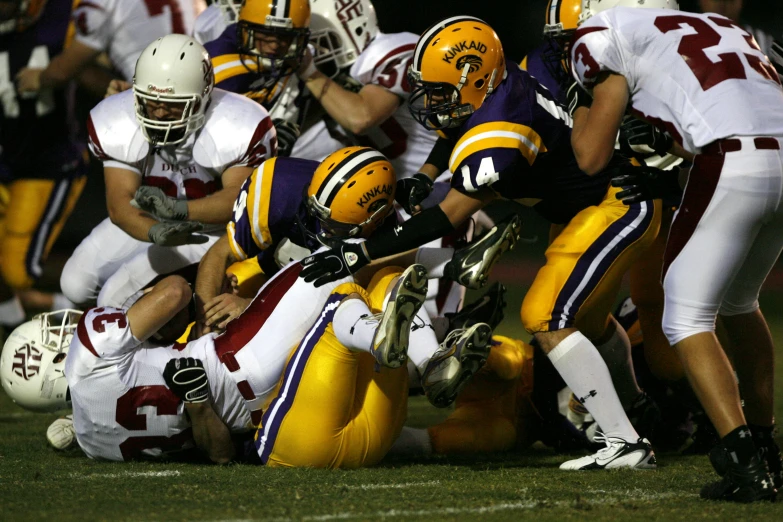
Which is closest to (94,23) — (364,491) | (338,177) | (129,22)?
(129,22)

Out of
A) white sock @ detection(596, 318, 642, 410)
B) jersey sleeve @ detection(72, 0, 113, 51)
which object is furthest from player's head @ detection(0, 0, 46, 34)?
white sock @ detection(596, 318, 642, 410)

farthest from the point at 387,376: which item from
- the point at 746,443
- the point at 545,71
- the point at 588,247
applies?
the point at 545,71

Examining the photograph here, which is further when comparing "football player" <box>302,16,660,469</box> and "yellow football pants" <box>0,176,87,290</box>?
"yellow football pants" <box>0,176,87,290</box>

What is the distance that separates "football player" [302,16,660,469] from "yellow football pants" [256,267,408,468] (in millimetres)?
267

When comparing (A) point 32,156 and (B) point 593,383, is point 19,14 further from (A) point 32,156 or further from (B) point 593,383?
(B) point 593,383

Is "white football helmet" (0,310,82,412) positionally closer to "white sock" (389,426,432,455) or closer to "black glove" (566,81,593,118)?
"white sock" (389,426,432,455)

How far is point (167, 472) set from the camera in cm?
353

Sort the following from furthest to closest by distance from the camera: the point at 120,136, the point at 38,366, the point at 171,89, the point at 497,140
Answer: the point at 120,136 < the point at 171,89 < the point at 38,366 < the point at 497,140

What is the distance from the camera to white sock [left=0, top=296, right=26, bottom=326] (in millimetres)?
6754

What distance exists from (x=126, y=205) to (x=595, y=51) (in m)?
2.14

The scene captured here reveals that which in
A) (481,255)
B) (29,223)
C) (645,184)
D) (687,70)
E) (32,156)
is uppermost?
(687,70)

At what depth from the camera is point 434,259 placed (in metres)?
4.18

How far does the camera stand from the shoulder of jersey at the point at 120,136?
15.0ft

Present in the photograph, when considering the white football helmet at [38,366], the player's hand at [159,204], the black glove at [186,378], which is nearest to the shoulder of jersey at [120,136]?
the player's hand at [159,204]
